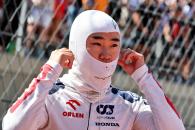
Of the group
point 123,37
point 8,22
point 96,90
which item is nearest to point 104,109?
point 96,90

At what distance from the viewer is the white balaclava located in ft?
9.31

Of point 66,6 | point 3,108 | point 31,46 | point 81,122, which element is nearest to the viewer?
point 81,122

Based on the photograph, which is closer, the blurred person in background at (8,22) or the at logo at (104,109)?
the at logo at (104,109)

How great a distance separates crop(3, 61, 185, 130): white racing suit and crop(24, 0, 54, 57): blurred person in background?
137 centimetres

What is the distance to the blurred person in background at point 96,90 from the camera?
2.78 meters

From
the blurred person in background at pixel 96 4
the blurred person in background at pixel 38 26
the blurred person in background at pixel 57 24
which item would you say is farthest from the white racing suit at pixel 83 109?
the blurred person in background at pixel 96 4

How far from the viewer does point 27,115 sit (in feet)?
8.58

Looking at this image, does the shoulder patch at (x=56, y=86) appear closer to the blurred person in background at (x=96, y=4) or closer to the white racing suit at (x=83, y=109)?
the white racing suit at (x=83, y=109)

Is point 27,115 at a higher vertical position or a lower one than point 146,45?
higher

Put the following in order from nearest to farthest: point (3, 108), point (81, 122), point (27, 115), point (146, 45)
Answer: point (27, 115) < point (81, 122) < point (3, 108) < point (146, 45)

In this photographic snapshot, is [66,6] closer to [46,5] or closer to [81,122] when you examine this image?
[46,5]

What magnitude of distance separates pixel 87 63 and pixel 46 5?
5.54ft

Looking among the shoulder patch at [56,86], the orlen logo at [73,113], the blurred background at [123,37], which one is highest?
the shoulder patch at [56,86]

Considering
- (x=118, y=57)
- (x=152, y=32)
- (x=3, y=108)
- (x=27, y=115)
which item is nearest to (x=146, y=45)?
(x=152, y=32)
